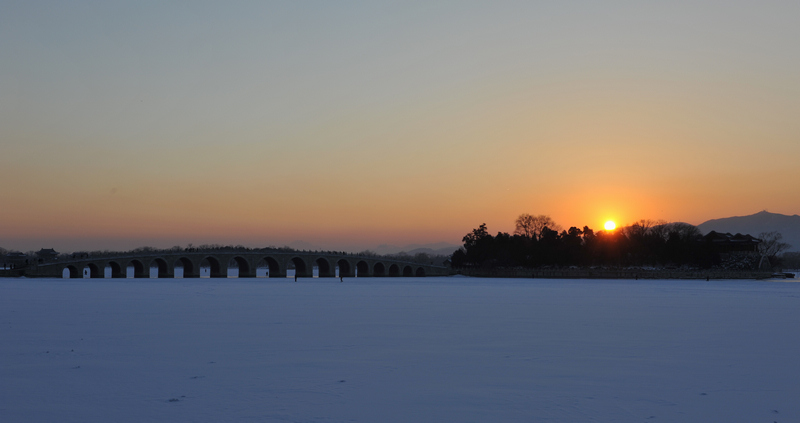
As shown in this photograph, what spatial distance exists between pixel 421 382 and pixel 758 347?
31.2 feet

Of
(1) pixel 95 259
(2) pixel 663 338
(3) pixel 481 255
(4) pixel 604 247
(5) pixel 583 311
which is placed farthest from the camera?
(3) pixel 481 255

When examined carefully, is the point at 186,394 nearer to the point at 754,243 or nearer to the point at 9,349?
the point at 9,349

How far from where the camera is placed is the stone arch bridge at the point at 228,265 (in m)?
80.1

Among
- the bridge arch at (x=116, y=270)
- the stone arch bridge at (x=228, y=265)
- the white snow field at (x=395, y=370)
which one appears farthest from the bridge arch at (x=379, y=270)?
the white snow field at (x=395, y=370)

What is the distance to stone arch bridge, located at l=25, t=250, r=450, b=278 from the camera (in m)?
80.1

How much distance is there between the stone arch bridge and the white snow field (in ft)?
204

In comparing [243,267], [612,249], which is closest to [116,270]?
[243,267]

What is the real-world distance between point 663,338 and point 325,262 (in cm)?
9013

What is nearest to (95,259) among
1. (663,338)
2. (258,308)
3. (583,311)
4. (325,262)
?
(325,262)

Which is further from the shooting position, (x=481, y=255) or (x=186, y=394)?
(x=481, y=255)

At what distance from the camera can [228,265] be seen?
10112 cm

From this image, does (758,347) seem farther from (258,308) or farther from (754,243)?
(754,243)

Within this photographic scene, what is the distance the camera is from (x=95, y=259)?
79.6 meters

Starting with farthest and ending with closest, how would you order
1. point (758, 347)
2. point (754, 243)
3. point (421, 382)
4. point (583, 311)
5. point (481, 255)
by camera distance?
point (481, 255) < point (754, 243) < point (583, 311) < point (758, 347) < point (421, 382)
